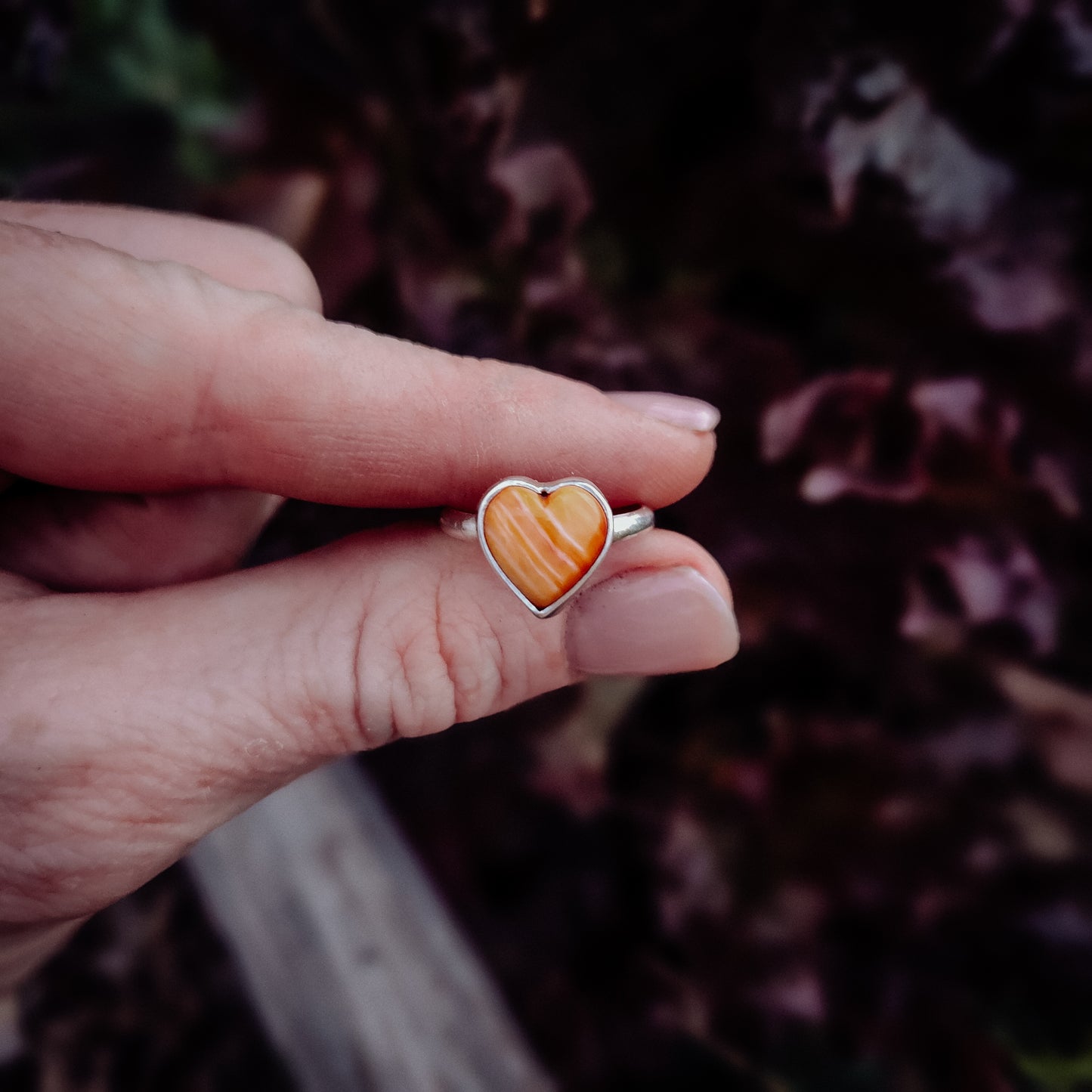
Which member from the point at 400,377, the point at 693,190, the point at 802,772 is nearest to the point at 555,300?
the point at 693,190

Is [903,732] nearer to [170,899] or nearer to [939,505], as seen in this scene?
[939,505]

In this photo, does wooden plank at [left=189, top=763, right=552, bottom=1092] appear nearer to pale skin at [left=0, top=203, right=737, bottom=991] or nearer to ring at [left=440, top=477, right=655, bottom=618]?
pale skin at [left=0, top=203, right=737, bottom=991]

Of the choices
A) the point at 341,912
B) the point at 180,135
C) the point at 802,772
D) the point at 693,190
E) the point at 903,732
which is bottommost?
the point at 341,912

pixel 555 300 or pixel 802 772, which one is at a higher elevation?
pixel 555 300

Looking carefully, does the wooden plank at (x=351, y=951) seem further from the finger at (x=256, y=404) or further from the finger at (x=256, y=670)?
the finger at (x=256, y=404)

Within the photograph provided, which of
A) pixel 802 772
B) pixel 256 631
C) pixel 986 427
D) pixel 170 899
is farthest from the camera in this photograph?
pixel 170 899

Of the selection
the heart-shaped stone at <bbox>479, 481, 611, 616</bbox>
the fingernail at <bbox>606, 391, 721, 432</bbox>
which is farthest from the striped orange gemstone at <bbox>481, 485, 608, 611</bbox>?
the fingernail at <bbox>606, 391, 721, 432</bbox>
